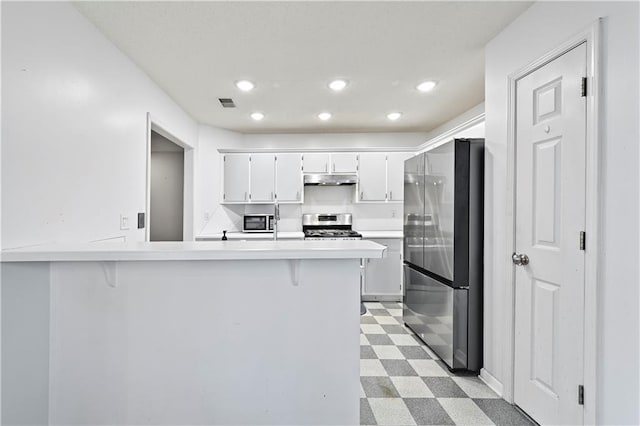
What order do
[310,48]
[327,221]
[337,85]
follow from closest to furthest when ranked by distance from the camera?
[310,48] < [337,85] < [327,221]

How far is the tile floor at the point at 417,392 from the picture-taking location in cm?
192

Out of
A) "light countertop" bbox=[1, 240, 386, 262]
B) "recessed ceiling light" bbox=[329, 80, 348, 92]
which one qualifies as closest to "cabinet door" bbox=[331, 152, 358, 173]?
"recessed ceiling light" bbox=[329, 80, 348, 92]

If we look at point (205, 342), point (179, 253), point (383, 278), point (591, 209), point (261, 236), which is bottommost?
point (383, 278)

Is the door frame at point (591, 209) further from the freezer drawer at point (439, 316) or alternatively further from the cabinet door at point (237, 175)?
the cabinet door at point (237, 175)

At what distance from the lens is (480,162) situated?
2455mm

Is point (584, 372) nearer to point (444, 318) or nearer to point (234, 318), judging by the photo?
point (444, 318)

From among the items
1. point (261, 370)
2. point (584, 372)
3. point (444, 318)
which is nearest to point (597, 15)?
point (584, 372)

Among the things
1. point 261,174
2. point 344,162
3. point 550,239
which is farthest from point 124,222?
point 344,162

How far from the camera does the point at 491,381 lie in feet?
7.45

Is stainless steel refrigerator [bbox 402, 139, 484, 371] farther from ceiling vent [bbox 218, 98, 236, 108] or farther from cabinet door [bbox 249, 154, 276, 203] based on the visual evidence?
cabinet door [bbox 249, 154, 276, 203]

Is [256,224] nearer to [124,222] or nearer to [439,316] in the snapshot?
[124,222]

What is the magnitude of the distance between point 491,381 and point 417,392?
1.78ft

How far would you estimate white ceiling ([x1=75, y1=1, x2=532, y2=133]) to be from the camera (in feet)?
6.45

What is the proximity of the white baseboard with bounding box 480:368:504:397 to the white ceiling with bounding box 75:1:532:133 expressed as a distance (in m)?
2.37
